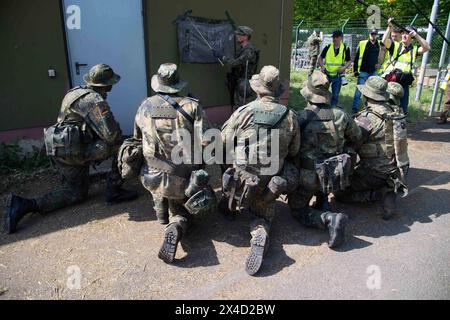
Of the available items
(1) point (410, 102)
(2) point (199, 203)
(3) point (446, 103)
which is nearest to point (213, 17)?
(2) point (199, 203)

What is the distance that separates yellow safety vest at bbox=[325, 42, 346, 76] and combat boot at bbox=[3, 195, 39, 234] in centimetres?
622

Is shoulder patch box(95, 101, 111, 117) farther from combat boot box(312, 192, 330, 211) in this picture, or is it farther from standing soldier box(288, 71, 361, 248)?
combat boot box(312, 192, 330, 211)

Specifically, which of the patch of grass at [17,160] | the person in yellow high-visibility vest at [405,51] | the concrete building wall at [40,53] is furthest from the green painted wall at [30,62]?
the person in yellow high-visibility vest at [405,51]

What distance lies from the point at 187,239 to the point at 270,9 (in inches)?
234

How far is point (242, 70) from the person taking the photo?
7035 mm

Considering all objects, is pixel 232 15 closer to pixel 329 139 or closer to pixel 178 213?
pixel 329 139

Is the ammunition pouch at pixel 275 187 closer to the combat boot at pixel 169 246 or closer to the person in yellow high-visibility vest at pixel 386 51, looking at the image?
the combat boot at pixel 169 246

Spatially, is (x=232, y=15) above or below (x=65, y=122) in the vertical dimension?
above

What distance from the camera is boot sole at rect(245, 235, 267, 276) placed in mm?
3168

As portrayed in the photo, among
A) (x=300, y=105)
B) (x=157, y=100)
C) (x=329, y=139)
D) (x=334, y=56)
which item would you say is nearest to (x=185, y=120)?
(x=157, y=100)

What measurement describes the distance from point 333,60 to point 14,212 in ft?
21.2

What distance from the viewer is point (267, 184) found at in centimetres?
358

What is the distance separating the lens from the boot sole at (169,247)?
3.23 metres

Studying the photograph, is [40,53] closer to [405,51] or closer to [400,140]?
[400,140]
